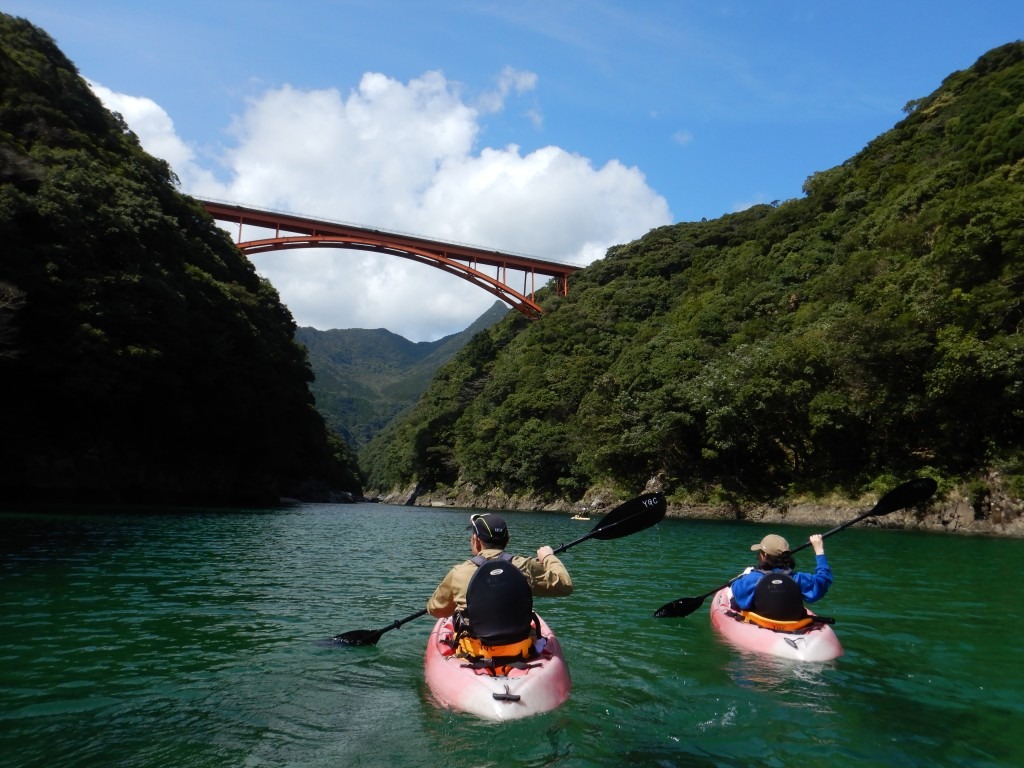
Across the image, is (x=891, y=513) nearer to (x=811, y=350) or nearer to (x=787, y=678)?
(x=811, y=350)

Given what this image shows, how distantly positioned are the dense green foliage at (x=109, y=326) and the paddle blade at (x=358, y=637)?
19502 mm

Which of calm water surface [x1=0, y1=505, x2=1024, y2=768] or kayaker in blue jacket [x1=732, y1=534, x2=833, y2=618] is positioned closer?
calm water surface [x1=0, y1=505, x2=1024, y2=768]

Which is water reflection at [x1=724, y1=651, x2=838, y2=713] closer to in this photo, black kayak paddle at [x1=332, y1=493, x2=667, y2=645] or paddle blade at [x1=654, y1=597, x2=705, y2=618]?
paddle blade at [x1=654, y1=597, x2=705, y2=618]

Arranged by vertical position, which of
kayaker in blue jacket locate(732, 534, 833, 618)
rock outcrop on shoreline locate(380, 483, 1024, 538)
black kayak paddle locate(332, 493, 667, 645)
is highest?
black kayak paddle locate(332, 493, 667, 645)

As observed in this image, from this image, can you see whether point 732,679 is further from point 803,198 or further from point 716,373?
point 803,198

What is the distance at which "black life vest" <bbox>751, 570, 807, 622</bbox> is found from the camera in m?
5.84

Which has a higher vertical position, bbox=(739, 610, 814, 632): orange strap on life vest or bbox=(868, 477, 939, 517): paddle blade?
bbox=(868, 477, 939, 517): paddle blade

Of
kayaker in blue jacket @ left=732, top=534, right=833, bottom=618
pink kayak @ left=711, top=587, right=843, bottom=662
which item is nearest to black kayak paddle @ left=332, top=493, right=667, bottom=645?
kayaker in blue jacket @ left=732, top=534, right=833, bottom=618

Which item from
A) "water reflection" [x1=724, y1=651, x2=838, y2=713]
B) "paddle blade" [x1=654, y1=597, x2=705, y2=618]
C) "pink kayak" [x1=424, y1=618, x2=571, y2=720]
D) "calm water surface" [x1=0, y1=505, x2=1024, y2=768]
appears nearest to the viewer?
"calm water surface" [x1=0, y1=505, x2=1024, y2=768]

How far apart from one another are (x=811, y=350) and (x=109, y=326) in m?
29.0

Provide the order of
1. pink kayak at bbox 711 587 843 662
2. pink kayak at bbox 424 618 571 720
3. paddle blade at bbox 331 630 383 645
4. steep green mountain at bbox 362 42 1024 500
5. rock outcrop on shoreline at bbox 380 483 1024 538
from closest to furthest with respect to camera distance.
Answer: pink kayak at bbox 424 618 571 720
pink kayak at bbox 711 587 843 662
paddle blade at bbox 331 630 383 645
rock outcrop on shoreline at bbox 380 483 1024 538
steep green mountain at bbox 362 42 1024 500

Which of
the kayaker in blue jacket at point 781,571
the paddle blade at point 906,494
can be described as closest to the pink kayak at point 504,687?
the kayaker in blue jacket at point 781,571

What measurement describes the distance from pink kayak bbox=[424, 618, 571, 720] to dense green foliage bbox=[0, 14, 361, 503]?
21577 millimetres

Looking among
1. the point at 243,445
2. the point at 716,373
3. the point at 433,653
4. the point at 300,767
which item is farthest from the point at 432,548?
the point at 243,445
